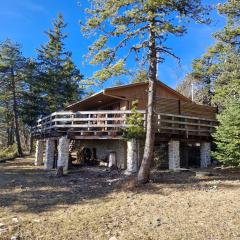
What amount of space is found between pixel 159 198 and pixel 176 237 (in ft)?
12.5

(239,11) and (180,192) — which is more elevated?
(239,11)

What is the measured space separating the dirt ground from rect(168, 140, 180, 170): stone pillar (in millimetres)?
3775

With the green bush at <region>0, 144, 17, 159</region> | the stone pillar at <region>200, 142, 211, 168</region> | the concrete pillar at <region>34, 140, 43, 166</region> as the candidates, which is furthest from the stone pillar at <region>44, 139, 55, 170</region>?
the green bush at <region>0, 144, 17, 159</region>

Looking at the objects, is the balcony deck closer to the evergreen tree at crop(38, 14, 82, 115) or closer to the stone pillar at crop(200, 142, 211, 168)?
the stone pillar at crop(200, 142, 211, 168)

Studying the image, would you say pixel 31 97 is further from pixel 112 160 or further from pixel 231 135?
pixel 231 135

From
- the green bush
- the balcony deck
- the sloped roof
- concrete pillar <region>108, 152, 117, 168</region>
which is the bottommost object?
concrete pillar <region>108, 152, 117, 168</region>

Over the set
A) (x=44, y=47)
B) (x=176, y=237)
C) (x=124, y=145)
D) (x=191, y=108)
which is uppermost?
(x=44, y=47)

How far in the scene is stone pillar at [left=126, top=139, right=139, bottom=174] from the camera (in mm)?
19109

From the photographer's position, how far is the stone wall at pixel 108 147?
22719 mm

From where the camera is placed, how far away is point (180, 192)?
44.5 feet

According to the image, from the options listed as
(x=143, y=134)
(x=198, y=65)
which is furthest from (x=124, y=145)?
(x=198, y=65)

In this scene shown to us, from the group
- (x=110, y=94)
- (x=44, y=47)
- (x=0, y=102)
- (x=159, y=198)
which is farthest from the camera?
(x=0, y=102)

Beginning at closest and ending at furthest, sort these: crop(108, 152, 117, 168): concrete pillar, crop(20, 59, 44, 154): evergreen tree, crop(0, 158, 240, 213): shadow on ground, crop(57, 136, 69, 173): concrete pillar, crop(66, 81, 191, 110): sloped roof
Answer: crop(0, 158, 240, 213): shadow on ground, crop(57, 136, 69, 173): concrete pillar, crop(108, 152, 117, 168): concrete pillar, crop(66, 81, 191, 110): sloped roof, crop(20, 59, 44, 154): evergreen tree

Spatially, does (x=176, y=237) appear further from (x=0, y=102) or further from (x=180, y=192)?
(x=0, y=102)
